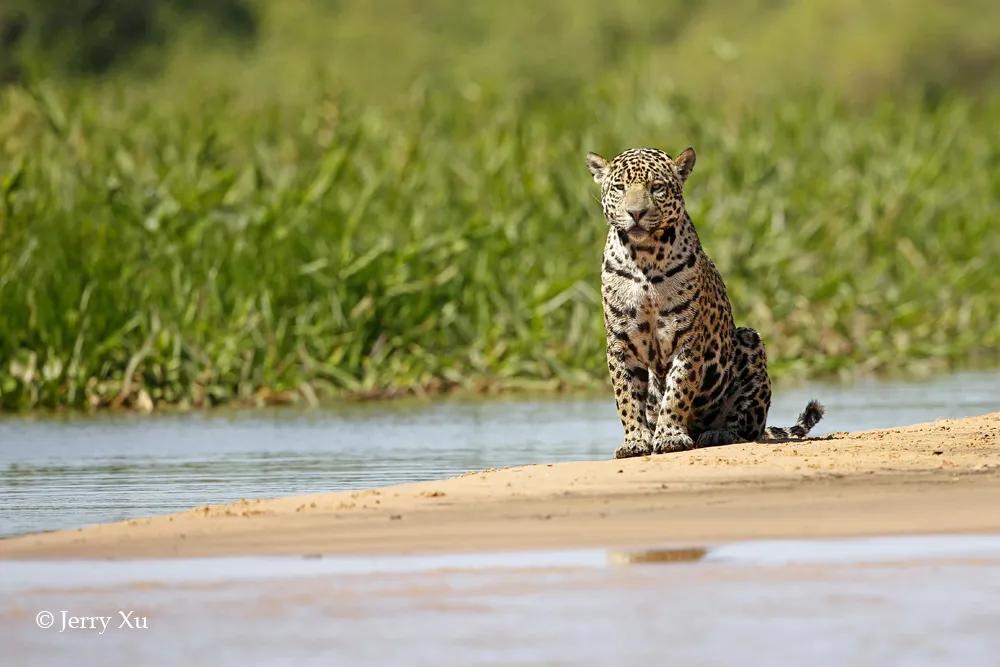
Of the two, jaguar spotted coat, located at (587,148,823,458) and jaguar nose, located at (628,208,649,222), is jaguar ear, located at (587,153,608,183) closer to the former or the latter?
jaguar spotted coat, located at (587,148,823,458)

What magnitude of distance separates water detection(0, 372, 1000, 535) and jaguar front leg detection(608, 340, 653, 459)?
71 cm

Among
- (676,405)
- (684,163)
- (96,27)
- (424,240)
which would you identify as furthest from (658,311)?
(96,27)

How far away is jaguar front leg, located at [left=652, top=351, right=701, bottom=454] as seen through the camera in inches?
416

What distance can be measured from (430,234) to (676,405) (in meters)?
6.61

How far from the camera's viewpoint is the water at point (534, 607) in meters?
6.08

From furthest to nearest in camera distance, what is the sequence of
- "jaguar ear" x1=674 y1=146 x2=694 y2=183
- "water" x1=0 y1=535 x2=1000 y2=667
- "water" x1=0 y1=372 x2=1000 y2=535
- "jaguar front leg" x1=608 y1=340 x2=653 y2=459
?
"jaguar ear" x1=674 y1=146 x2=694 y2=183
"jaguar front leg" x1=608 y1=340 x2=653 y2=459
"water" x1=0 y1=372 x2=1000 y2=535
"water" x1=0 y1=535 x2=1000 y2=667

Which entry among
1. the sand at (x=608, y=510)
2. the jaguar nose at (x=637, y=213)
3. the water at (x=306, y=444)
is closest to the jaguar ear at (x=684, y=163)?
the jaguar nose at (x=637, y=213)

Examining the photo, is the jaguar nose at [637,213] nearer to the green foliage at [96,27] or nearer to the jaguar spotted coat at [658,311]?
the jaguar spotted coat at [658,311]

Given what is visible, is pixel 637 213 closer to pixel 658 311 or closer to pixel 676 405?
pixel 658 311

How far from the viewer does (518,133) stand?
1936 centimetres

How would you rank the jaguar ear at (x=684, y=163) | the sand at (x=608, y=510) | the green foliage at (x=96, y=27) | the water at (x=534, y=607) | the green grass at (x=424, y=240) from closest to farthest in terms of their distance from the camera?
the water at (x=534, y=607) → the sand at (x=608, y=510) → the jaguar ear at (x=684, y=163) → the green grass at (x=424, y=240) → the green foliage at (x=96, y=27)

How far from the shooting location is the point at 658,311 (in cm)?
1052

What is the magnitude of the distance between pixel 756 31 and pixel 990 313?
12.2m

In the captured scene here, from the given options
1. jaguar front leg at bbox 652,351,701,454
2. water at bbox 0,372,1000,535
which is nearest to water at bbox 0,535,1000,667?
water at bbox 0,372,1000,535
